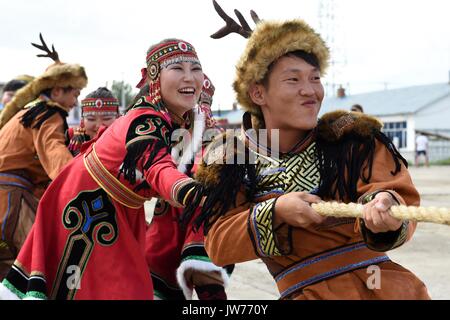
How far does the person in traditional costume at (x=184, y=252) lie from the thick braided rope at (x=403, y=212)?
159 centimetres

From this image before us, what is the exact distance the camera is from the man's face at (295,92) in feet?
7.45

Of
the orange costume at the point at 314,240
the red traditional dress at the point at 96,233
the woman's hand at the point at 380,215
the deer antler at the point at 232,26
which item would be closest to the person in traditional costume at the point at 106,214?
the red traditional dress at the point at 96,233

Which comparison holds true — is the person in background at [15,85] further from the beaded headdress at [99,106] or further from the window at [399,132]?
the window at [399,132]

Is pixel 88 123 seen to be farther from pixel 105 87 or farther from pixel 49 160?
pixel 49 160

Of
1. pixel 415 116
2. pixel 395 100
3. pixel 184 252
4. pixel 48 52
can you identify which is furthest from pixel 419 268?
pixel 395 100

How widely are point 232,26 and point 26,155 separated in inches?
96.5

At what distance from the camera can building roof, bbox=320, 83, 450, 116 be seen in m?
33.5

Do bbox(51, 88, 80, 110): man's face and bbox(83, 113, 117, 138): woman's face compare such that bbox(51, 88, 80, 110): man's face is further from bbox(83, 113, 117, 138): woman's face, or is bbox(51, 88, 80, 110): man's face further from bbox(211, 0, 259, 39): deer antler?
bbox(211, 0, 259, 39): deer antler

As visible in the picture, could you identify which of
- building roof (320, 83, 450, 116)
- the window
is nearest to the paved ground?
building roof (320, 83, 450, 116)

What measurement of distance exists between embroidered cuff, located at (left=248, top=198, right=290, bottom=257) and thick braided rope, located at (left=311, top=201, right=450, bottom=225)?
0.19 meters

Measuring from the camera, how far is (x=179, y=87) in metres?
3.27

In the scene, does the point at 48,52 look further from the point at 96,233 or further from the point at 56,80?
the point at 96,233

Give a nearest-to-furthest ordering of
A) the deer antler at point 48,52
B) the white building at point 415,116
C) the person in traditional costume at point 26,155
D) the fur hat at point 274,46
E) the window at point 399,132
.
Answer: the fur hat at point 274,46 → the person in traditional costume at point 26,155 → the deer antler at point 48,52 → the white building at point 415,116 → the window at point 399,132
